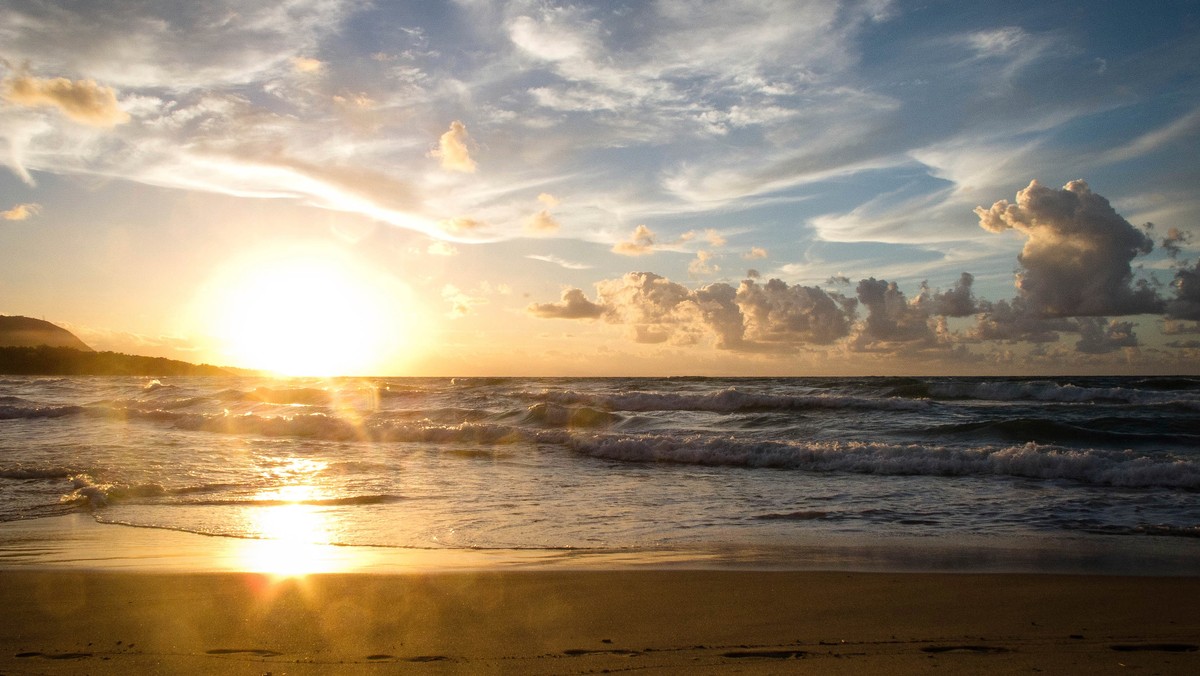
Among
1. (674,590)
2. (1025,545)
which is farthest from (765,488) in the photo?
(674,590)

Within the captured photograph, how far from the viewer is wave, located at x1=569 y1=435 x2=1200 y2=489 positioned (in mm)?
12625

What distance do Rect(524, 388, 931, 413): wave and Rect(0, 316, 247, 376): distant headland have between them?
86037 mm

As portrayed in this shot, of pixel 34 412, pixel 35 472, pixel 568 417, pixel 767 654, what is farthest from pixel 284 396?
pixel 767 654

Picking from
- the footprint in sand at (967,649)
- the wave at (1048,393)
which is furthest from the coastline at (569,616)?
the wave at (1048,393)

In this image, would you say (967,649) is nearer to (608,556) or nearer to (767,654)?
(767,654)

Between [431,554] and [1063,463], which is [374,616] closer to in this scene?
[431,554]

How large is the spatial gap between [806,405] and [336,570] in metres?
26.8

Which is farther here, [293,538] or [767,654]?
[293,538]

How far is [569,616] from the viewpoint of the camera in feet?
16.9

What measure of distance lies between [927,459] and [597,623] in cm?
1141

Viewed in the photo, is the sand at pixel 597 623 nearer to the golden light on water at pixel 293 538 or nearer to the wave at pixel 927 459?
the golden light on water at pixel 293 538

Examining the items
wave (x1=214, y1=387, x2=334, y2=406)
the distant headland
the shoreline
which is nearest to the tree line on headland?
the distant headland

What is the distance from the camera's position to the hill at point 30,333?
398 feet

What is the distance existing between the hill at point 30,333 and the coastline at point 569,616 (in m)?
139
